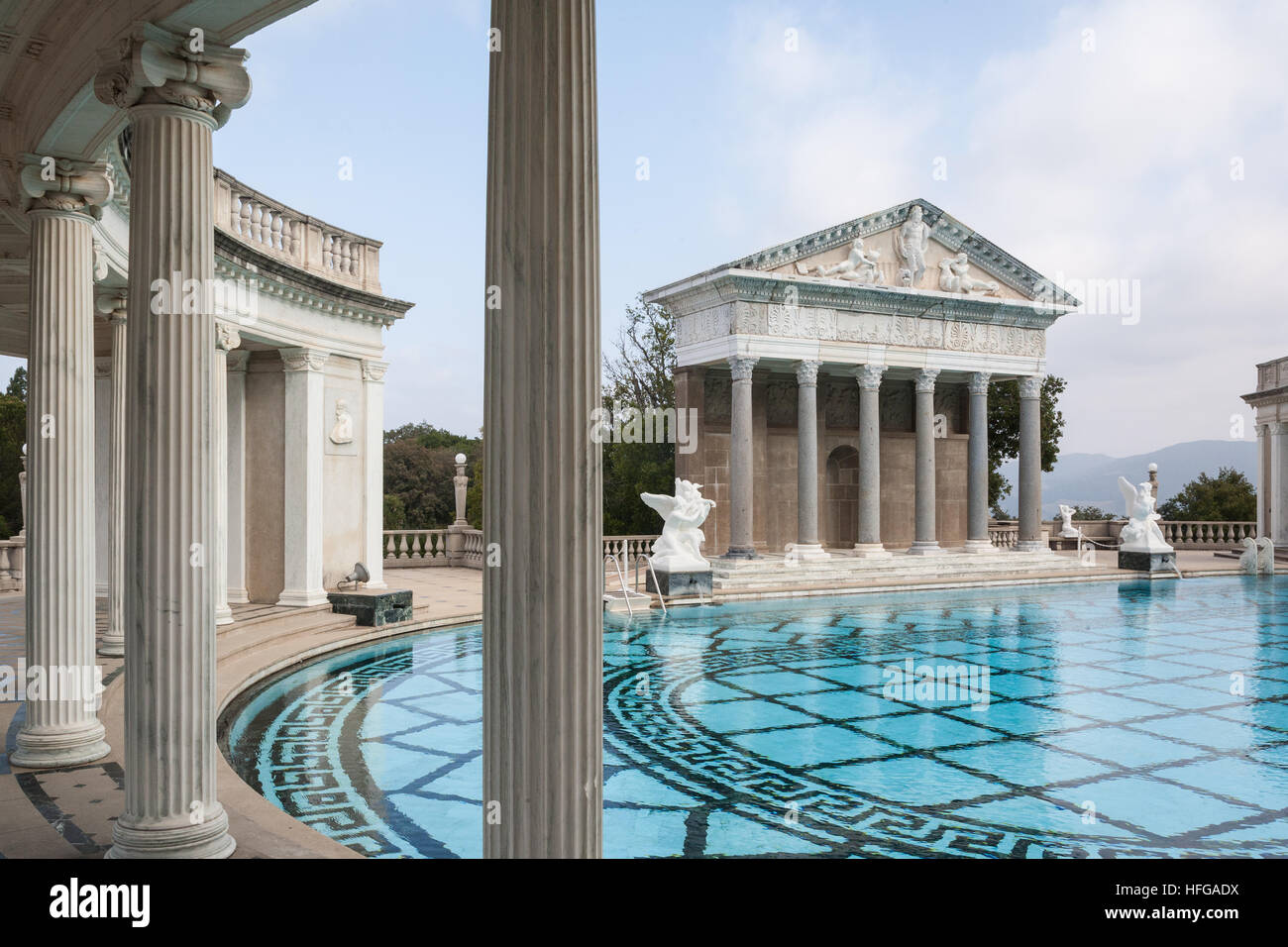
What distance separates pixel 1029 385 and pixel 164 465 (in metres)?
29.7

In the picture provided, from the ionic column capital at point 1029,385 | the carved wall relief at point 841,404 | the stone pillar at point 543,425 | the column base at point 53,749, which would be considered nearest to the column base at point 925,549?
the carved wall relief at point 841,404

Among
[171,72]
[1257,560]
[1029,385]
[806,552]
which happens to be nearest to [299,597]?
[171,72]

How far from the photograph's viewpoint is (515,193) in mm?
3357

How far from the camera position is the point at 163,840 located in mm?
4953

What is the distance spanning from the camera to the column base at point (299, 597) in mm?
15781

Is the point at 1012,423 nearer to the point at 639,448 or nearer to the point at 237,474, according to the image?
the point at 639,448

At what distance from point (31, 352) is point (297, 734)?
445 centimetres

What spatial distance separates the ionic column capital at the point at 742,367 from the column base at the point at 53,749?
1965 cm

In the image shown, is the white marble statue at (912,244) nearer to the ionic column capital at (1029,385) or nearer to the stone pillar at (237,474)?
the ionic column capital at (1029,385)
